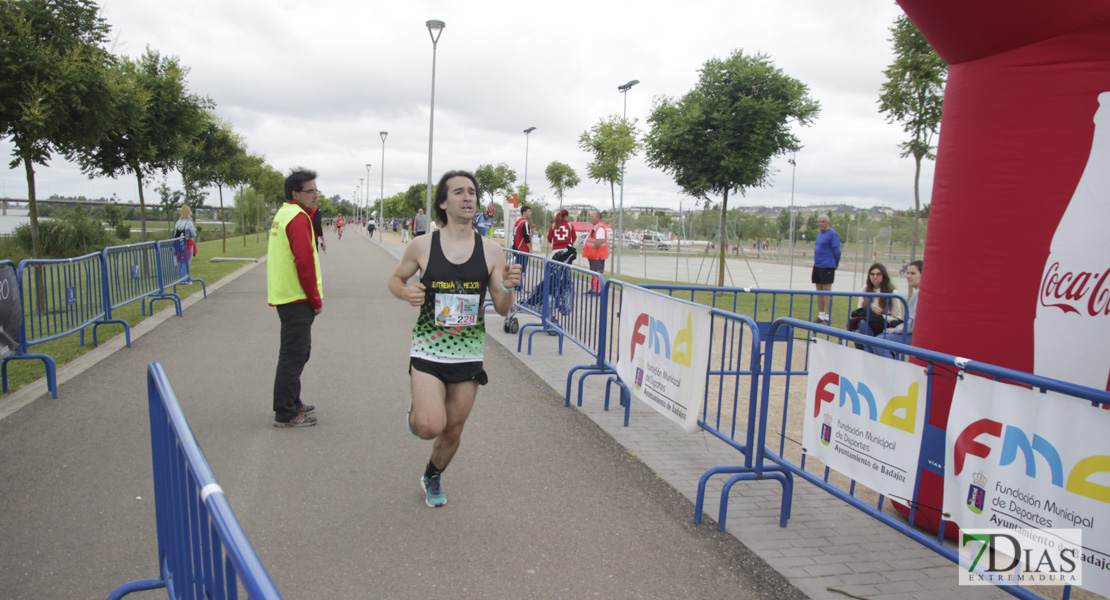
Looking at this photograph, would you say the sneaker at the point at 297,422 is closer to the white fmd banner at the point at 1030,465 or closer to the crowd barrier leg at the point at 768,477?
the crowd barrier leg at the point at 768,477

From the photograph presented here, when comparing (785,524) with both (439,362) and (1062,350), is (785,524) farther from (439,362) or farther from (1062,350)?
(439,362)

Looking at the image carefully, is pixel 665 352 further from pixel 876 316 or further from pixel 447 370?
pixel 876 316

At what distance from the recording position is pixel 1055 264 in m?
3.62

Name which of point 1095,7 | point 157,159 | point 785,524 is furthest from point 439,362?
point 157,159

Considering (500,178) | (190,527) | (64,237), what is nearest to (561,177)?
(500,178)

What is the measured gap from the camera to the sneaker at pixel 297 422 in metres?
5.51

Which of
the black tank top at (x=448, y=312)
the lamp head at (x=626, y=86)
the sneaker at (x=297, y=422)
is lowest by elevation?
the sneaker at (x=297, y=422)

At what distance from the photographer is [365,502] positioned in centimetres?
414

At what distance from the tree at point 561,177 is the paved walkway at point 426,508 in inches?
1854

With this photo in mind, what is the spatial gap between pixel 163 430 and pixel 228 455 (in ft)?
8.48

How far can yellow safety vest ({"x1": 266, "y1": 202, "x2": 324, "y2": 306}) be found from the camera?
207 inches

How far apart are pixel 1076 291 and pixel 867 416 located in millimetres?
1258

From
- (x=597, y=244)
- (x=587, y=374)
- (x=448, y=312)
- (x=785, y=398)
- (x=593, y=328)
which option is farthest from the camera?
(x=597, y=244)

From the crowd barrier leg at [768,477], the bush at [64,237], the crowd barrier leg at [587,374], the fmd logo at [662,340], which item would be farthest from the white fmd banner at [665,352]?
the bush at [64,237]
